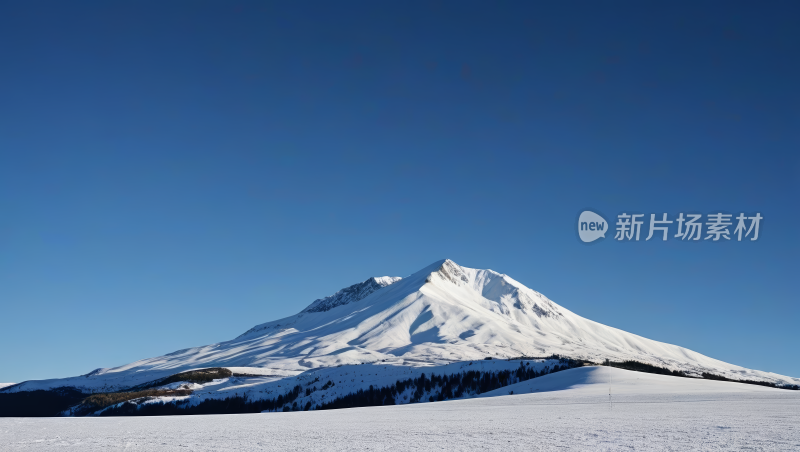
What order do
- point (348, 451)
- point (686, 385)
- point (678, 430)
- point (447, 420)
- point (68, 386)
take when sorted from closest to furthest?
point (348, 451)
point (678, 430)
point (447, 420)
point (686, 385)
point (68, 386)

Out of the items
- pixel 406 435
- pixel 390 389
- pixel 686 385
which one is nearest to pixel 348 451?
pixel 406 435

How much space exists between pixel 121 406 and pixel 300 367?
310ft

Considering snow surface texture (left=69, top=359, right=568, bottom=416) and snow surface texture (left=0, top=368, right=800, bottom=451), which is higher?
snow surface texture (left=0, top=368, right=800, bottom=451)

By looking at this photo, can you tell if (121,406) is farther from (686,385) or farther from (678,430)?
(678,430)

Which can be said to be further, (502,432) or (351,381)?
(351,381)

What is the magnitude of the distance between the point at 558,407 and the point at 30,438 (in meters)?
23.1

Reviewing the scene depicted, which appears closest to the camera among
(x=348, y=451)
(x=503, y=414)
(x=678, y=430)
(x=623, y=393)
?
(x=348, y=451)

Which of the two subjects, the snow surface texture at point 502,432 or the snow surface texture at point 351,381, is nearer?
the snow surface texture at point 502,432

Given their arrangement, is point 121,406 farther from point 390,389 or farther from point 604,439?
point 604,439

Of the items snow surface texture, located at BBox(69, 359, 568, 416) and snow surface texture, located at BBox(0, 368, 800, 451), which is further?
snow surface texture, located at BBox(69, 359, 568, 416)

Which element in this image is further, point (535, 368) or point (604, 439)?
point (535, 368)

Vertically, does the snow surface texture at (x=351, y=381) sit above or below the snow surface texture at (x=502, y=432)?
below

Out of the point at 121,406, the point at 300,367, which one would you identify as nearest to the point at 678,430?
the point at 121,406

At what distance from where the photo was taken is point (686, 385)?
A: 46500 mm
